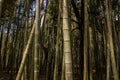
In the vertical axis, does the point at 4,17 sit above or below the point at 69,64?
above

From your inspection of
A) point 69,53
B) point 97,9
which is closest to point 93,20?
point 97,9

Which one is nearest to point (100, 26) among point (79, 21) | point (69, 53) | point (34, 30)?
point (79, 21)

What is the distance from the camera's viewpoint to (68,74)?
259cm

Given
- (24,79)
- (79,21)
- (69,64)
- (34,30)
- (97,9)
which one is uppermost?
(97,9)

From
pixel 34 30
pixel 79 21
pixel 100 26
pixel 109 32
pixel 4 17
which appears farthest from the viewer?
pixel 4 17

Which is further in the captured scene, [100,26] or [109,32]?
[100,26]

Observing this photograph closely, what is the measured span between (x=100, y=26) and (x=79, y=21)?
9.47 feet

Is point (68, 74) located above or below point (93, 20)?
below

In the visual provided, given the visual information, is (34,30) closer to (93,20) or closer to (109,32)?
(109,32)

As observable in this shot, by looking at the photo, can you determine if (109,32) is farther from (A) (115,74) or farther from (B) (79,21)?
(B) (79,21)

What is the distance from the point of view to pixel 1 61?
12.9 meters

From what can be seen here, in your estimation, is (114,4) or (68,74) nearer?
(68,74)

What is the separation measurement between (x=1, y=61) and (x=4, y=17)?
126 inches

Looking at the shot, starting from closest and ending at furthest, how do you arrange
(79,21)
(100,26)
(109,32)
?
(109,32) → (79,21) → (100,26)
